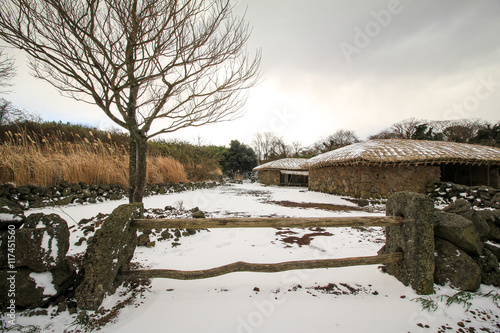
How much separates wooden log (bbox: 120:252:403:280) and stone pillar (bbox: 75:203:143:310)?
191 mm

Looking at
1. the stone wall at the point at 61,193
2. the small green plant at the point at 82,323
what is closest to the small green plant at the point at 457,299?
the small green plant at the point at 82,323

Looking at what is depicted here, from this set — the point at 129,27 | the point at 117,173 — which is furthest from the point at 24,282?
the point at 117,173

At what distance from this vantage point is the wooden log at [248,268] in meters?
1.85

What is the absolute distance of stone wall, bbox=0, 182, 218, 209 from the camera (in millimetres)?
3477

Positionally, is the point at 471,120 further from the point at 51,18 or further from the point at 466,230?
the point at 51,18

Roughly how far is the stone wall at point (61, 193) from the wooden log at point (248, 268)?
130 inches

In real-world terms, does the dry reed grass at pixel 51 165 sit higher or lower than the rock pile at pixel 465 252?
higher

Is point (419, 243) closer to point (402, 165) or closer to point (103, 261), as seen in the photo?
point (103, 261)

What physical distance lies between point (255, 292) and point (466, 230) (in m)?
2.14

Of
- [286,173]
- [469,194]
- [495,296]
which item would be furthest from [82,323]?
[286,173]

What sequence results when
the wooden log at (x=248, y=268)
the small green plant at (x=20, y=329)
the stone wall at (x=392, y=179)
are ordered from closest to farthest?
the small green plant at (x=20, y=329)
the wooden log at (x=248, y=268)
the stone wall at (x=392, y=179)

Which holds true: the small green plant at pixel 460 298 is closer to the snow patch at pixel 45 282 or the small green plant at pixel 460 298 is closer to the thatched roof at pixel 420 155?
the snow patch at pixel 45 282

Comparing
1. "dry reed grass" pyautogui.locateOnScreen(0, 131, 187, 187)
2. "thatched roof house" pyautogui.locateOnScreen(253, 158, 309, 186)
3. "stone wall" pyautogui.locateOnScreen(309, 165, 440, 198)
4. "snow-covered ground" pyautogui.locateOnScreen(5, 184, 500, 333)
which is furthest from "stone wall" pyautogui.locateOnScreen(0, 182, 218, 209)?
"thatched roof house" pyautogui.locateOnScreen(253, 158, 309, 186)

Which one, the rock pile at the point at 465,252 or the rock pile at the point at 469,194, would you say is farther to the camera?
the rock pile at the point at 469,194
